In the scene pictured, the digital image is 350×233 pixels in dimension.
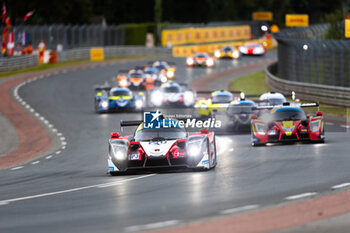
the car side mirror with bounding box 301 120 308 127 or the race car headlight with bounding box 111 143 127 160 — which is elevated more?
the race car headlight with bounding box 111 143 127 160

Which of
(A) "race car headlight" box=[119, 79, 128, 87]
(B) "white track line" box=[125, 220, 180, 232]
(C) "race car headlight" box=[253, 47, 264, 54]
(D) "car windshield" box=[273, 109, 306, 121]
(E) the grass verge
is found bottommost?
(C) "race car headlight" box=[253, 47, 264, 54]

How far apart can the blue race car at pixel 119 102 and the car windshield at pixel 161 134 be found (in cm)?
2049

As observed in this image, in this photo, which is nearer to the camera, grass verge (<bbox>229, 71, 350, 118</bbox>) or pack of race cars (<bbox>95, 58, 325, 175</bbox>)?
pack of race cars (<bbox>95, 58, 325, 175</bbox>)

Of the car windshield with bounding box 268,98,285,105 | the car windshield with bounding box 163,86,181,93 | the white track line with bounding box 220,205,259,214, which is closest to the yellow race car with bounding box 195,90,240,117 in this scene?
the car windshield with bounding box 268,98,285,105

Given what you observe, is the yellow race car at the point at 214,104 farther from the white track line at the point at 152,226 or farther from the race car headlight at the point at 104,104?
the white track line at the point at 152,226

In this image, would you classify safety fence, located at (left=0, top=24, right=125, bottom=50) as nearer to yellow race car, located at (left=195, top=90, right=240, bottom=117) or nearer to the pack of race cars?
the pack of race cars

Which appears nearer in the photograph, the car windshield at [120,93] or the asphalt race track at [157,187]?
the asphalt race track at [157,187]

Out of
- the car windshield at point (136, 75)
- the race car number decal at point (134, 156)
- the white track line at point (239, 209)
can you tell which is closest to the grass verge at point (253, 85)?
the car windshield at point (136, 75)

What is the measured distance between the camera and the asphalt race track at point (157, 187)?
527 inches

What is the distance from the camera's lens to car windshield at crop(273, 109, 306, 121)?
25.5m

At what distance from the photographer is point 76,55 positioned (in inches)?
3295

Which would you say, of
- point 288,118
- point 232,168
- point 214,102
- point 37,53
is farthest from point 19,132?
point 37,53

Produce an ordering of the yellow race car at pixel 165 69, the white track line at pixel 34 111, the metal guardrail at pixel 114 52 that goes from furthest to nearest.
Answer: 1. the metal guardrail at pixel 114 52
2. the yellow race car at pixel 165 69
3. the white track line at pixel 34 111

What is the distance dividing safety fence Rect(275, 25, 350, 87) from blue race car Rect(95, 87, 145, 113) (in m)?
8.78
